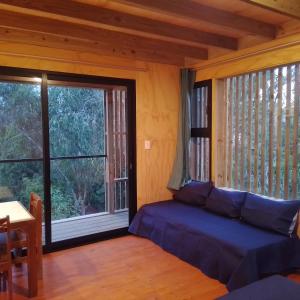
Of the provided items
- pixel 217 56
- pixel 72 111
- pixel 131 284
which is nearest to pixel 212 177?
pixel 217 56

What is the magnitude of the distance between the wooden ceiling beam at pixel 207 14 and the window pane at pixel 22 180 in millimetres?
2193

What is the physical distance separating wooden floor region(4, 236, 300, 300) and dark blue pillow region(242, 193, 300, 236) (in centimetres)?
48

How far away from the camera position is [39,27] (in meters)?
2.80

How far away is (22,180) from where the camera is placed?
3.52 m

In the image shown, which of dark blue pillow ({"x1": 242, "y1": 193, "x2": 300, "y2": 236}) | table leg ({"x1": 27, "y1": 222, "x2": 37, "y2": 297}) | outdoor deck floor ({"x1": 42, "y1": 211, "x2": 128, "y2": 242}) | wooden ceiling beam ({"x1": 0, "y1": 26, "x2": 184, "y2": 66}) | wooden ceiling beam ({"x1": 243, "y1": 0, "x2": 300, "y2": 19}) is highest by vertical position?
wooden ceiling beam ({"x1": 0, "y1": 26, "x2": 184, "y2": 66})

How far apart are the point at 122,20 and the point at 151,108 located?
154 centimetres

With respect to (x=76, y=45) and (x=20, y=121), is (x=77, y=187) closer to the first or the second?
(x=20, y=121)

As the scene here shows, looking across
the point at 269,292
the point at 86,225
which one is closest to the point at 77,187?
the point at 86,225

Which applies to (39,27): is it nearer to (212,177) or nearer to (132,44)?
(132,44)

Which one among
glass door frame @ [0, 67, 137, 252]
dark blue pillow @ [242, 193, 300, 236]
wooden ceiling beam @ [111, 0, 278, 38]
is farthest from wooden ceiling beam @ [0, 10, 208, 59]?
dark blue pillow @ [242, 193, 300, 236]

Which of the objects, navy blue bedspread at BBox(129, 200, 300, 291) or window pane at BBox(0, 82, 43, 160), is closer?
navy blue bedspread at BBox(129, 200, 300, 291)

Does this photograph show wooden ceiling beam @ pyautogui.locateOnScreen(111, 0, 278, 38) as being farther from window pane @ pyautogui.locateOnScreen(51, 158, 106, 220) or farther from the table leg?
window pane @ pyautogui.locateOnScreen(51, 158, 106, 220)

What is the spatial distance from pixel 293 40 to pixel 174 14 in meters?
1.31

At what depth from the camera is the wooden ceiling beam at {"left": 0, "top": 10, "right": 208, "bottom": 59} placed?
2721 millimetres
